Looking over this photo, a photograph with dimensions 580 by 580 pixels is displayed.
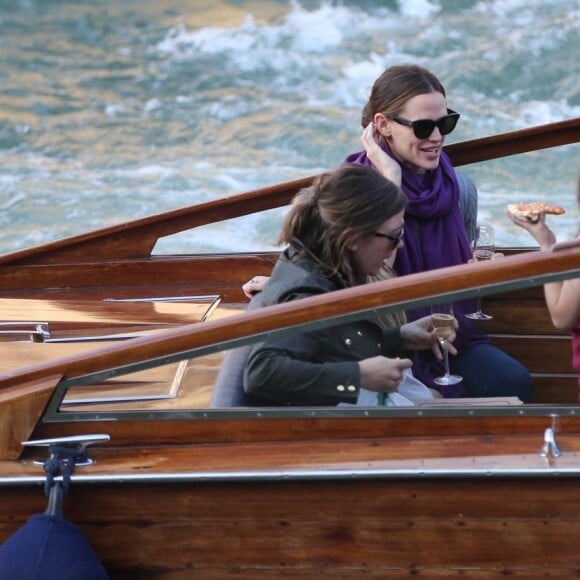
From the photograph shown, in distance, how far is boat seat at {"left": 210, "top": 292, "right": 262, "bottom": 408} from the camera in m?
2.25

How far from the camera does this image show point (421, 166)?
3102 mm

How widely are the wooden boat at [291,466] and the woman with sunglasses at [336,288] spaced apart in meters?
0.05

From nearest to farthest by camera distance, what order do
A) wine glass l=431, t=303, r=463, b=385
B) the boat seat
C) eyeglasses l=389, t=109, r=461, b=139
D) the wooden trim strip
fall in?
the wooden trim strip, the boat seat, wine glass l=431, t=303, r=463, b=385, eyeglasses l=389, t=109, r=461, b=139

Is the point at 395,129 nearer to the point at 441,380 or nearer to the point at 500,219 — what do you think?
the point at 441,380

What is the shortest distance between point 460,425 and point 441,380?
468 mm

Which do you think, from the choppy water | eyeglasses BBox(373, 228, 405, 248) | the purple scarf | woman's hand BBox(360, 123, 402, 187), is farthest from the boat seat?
the choppy water

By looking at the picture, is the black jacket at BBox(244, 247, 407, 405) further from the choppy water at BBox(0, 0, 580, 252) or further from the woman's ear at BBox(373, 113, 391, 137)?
the choppy water at BBox(0, 0, 580, 252)

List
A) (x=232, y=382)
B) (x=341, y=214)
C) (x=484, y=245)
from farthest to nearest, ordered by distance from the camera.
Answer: (x=484, y=245) < (x=341, y=214) < (x=232, y=382)

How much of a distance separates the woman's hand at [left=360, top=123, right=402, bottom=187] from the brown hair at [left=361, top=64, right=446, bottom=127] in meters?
0.07

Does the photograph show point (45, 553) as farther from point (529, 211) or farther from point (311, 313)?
point (529, 211)

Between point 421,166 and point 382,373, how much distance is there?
0.96 meters

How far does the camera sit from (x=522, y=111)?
488 inches

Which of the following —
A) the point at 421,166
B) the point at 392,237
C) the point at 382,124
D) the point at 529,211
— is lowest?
the point at 392,237

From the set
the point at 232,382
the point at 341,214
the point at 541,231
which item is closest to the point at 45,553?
the point at 232,382
